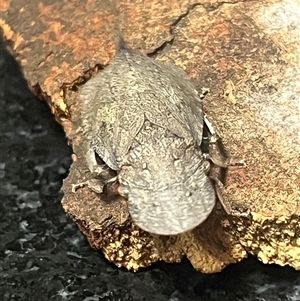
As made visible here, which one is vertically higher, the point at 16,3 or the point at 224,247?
the point at 16,3

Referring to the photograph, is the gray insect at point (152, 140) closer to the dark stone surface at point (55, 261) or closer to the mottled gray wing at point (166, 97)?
the mottled gray wing at point (166, 97)

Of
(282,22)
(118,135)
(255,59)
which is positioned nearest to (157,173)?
(118,135)

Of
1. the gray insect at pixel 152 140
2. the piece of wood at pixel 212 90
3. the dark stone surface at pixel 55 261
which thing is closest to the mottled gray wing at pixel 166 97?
the gray insect at pixel 152 140

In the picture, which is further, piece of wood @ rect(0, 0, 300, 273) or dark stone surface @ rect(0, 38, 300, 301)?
dark stone surface @ rect(0, 38, 300, 301)

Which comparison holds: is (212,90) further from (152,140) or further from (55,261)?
(55,261)

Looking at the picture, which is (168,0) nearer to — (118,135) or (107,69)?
(107,69)

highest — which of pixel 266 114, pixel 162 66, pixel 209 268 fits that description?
pixel 162 66

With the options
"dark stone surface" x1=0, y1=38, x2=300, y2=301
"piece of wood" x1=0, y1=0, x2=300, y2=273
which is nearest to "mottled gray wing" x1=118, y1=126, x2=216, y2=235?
"piece of wood" x1=0, y1=0, x2=300, y2=273

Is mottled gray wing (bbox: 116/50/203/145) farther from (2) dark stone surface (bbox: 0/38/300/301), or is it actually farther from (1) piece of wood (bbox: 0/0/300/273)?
(2) dark stone surface (bbox: 0/38/300/301)
